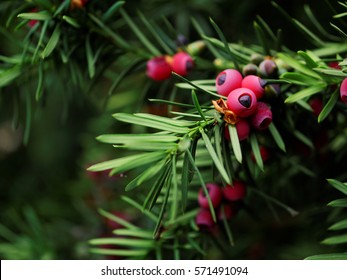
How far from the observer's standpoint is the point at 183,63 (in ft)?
2.34

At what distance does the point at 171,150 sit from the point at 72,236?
650 millimetres

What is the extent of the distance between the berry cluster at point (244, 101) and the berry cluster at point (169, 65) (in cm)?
13

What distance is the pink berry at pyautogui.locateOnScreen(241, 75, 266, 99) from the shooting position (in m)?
0.57

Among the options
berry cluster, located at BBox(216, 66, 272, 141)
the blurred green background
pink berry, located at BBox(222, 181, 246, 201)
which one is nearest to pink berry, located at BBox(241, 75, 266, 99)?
berry cluster, located at BBox(216, 66, 272, 141)

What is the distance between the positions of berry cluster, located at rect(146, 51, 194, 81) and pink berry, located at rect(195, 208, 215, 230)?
21 centimetres

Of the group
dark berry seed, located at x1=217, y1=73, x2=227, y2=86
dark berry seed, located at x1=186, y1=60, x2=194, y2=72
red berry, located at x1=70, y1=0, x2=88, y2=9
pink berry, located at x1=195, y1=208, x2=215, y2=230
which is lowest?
pink berry, located at x1=195, y1=208, x2=215, y2=230

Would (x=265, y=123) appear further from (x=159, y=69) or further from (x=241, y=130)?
(x=159, y=69)

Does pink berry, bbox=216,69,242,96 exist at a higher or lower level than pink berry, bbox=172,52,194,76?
lower

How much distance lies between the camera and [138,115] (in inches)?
21.2

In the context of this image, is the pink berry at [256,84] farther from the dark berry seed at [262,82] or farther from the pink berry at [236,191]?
the pink berry at [236,191]

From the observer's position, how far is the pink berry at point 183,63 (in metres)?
0.71

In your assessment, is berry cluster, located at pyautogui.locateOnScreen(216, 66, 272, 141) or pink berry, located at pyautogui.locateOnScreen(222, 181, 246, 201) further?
pink berry, located at pyautogui.locateOnScreen(222, 181, 246, 201)

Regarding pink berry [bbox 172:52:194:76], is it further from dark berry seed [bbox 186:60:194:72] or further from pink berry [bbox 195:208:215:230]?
pink berry [bbox 195:208:215:230]
